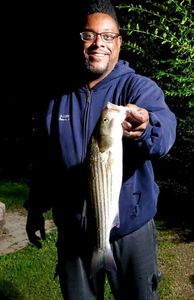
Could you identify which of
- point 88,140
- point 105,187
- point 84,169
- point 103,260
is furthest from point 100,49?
point 103,260

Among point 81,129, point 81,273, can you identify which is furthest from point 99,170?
point 81,273

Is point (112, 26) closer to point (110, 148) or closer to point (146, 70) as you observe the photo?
point (110, 148)

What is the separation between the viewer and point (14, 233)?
265 inches

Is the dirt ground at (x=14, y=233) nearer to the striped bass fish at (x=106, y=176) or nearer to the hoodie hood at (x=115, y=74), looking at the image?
the striped bass fish at (x=106, y=176)

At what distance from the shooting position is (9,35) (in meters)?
12.2

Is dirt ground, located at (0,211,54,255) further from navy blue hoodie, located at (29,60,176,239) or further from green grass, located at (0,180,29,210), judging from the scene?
navy blue hoodie, located at (29,60,176,239)

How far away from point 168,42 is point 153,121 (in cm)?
325

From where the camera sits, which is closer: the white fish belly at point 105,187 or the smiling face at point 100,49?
the white fish belly at point 105,187

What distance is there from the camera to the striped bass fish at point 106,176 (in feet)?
7.00

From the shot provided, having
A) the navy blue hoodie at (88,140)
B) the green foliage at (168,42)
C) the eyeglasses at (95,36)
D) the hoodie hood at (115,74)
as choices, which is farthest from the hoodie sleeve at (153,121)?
the green foliage at (168,42)

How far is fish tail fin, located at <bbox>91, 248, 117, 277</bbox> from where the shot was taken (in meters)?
2.61

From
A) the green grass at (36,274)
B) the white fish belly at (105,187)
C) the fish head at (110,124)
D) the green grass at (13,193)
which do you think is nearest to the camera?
the fish head at (110,124)

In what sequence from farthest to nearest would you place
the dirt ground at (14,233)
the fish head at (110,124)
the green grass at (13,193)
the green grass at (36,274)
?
1. the green grass at (13,193)
2. the dirt ground at (14,233)
3. the green grass at (36,274)
4. the fish head at (110,124)

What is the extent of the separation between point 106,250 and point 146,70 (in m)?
4.03
